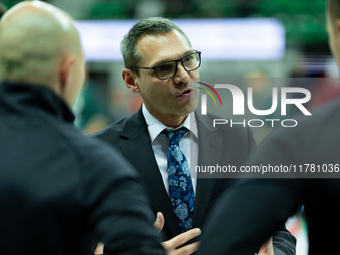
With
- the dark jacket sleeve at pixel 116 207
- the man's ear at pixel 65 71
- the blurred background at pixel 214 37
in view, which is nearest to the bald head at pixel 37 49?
the man's ear at pixel 65 71

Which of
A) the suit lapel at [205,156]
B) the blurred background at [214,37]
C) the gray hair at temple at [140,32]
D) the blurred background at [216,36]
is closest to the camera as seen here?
the suit lapel at [205,156]

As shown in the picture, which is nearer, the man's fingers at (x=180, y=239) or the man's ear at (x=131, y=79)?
the man's fingers at (x=180, y=239)

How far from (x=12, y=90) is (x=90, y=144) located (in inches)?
11.2

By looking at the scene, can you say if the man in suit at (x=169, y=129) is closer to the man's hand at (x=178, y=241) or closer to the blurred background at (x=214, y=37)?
the man's hand at (x=178, y=241)

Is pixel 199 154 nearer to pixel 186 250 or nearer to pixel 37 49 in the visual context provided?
pixel 186 250

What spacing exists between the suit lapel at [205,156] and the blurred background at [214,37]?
6.37 m

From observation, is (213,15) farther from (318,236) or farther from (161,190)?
(318,236)

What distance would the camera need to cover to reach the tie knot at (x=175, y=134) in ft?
7.90

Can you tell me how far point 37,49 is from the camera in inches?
58.4

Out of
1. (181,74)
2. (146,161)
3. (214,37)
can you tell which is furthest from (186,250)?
(214,37)

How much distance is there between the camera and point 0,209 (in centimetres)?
136

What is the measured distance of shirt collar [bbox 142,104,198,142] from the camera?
2447 millimetres

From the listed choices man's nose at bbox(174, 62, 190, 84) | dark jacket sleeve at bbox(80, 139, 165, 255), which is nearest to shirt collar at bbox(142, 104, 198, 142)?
man's nose at bbox(174, 62, 190, 84)

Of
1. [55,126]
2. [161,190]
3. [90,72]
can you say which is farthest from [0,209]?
[90,72]
